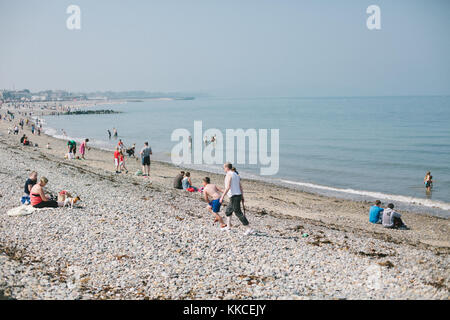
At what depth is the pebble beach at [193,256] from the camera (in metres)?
6.76

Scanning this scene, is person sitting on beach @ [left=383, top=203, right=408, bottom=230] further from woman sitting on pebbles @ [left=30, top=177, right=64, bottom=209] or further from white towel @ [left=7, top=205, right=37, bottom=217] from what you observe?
white towel @ [left=7, top=205, right=37, bottom=217]

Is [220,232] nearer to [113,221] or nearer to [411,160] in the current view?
[113,221]

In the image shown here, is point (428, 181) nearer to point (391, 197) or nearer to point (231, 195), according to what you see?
point (391, 197)

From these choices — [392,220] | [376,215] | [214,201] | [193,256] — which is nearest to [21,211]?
[214,201]

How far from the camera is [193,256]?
27.0 ft

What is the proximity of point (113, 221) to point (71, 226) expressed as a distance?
1102 mm

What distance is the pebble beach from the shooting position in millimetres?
6762

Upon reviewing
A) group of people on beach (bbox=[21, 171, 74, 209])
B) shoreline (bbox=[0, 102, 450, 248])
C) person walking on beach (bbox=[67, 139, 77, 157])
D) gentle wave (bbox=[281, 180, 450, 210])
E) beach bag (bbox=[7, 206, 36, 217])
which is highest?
person walking on beach (bbox=[67, 139, 77, 157])

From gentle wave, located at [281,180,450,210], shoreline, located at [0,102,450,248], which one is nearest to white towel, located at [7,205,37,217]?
shoreline, located at [0,102,450,248]

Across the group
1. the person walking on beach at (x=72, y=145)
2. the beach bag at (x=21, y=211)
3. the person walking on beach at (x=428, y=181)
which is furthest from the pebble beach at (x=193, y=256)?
the person walking on beach at (x=72, y=145)

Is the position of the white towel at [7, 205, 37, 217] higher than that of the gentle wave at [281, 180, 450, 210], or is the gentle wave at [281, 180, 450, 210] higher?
the white towel at [7, 205, 37, 217]

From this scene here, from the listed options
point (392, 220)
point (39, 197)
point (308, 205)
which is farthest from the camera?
point (308, 205)

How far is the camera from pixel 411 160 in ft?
104

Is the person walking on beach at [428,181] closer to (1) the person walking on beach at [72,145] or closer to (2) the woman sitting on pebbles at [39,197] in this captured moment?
(2) the woman sitting on pebbles at [39,197]
